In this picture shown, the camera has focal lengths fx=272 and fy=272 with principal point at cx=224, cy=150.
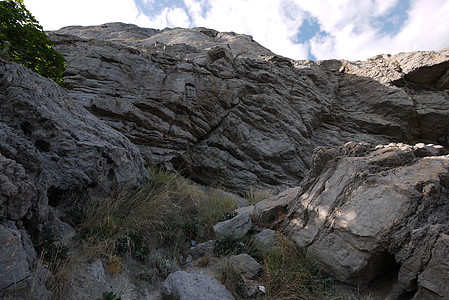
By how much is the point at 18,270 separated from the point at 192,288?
1729mm

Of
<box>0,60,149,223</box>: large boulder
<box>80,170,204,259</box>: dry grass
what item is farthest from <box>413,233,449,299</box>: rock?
<box>0,60,149,223</box>: large boulder

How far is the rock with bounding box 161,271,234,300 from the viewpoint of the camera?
308 cm

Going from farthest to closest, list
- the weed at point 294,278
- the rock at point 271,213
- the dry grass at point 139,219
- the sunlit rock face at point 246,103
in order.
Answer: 1. the sunlit rock face at point 246,103
2. the rock at point 271,213
3. the dry grass at point 139,219
4. the weed at point 294,278

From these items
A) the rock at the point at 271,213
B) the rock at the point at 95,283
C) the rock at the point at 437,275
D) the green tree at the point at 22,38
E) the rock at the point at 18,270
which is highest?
the green tree at the point at 22,38

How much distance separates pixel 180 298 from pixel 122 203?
216 centimetres

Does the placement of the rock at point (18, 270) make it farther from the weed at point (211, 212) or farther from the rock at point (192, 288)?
the weed at point (211, 212)

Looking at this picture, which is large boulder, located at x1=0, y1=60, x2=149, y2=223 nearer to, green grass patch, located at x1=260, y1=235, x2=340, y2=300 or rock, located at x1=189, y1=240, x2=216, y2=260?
rock, located at x1=189, y1=240, x2=216, y2=260

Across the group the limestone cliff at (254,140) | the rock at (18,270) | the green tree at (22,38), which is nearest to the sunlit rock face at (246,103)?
the limestone cliff at (254,140)

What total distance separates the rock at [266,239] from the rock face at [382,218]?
32 cm

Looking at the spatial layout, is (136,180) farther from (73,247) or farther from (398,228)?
(398,228)

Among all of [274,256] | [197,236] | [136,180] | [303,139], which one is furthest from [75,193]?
[303,139]

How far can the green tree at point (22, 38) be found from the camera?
5.01 meters

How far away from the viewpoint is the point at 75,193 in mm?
4168

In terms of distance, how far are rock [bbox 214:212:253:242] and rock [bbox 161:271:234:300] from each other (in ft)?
4.10
